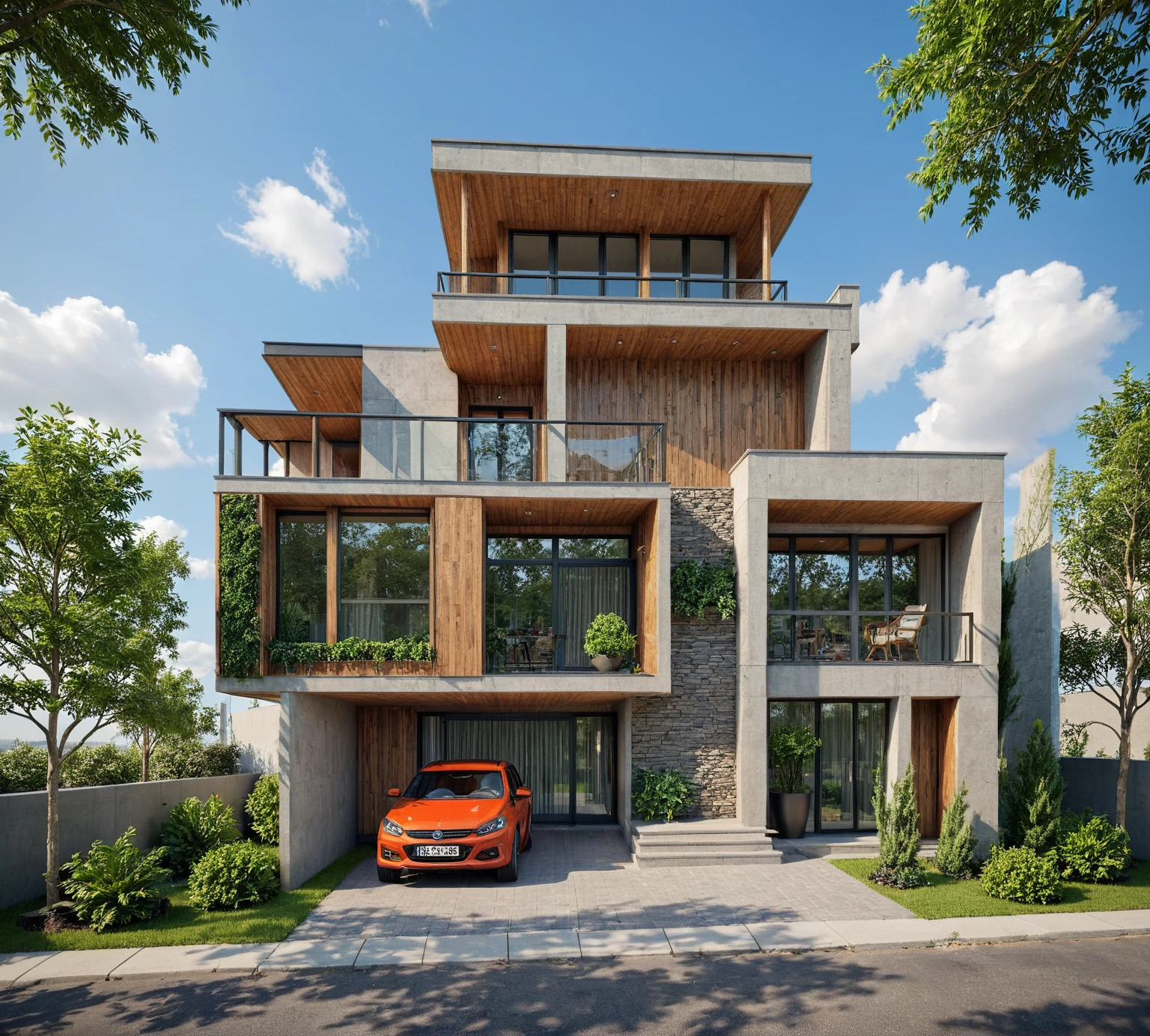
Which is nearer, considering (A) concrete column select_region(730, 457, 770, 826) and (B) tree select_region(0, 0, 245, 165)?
(B) tree select_region(0, 0, 245, 165)

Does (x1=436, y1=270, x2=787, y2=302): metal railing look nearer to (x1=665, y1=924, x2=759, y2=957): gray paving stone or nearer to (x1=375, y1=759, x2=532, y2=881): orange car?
(x1=375, y1=759, x2=532, y2=881): orange car

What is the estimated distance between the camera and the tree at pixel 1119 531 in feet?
41.0

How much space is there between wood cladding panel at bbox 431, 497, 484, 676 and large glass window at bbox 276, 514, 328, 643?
1.89 meters

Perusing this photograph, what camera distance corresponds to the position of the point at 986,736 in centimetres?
1302

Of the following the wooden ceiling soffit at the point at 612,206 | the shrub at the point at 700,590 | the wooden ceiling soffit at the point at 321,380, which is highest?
the wooden ceiling soffit at the point at 612,206

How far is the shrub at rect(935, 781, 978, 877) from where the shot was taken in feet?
37.6

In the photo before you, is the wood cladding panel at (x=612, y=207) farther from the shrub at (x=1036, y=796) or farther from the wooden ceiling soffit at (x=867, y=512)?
the shrub at (x=1036, y=796)

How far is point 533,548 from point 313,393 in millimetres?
7481

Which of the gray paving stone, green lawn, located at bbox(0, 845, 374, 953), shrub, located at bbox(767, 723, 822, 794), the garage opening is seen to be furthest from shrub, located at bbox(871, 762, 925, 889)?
green lawn, located at bbox(0, 845, 374, 953)

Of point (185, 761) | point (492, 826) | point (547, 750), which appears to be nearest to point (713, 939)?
point (492, 826)

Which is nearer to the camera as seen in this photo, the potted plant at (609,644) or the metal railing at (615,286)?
the potted plant at (609,644)

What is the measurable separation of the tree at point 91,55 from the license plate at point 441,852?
9928mm

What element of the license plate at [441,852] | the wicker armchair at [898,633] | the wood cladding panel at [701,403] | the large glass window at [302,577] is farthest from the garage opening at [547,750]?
the wood cladding panel at [701,403]

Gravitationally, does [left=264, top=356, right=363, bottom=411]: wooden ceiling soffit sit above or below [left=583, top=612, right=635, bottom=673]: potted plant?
above
